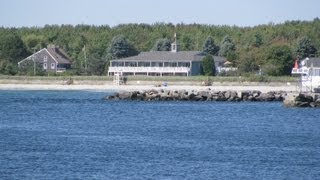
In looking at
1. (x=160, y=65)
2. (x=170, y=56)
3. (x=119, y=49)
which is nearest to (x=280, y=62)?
(x=170, y=56)

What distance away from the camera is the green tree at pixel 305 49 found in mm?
98369

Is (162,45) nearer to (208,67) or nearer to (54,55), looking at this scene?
(54,55)

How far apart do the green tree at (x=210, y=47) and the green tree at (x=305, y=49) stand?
10482 mm

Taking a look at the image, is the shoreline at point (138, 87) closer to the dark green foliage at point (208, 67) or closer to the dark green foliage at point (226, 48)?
the dark green foliage at point (208, 67)

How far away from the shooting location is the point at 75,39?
120000 mm

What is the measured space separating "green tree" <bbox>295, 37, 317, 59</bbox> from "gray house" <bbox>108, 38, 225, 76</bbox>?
964 centimetres

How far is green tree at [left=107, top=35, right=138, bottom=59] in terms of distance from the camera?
105444mm

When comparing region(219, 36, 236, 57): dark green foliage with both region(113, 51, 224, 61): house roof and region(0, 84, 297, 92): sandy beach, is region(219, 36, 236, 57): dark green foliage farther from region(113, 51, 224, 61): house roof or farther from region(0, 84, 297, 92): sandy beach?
region(0, 84, 297, 92): sandy beach

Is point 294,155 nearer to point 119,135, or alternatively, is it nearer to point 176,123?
point 119,135

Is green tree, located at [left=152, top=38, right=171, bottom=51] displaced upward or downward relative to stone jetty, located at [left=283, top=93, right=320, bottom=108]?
upward

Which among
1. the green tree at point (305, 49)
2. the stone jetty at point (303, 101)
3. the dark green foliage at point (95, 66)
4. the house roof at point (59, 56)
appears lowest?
the stone jetty at point (303, 101)

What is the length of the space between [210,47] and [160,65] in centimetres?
1430

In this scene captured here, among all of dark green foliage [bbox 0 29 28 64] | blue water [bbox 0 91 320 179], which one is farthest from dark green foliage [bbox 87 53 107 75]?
blue water [bbox 0 91 320 179]

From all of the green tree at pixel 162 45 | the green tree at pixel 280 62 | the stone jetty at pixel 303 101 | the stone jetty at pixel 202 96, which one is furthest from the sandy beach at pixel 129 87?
the green tree at pixel 162 45
